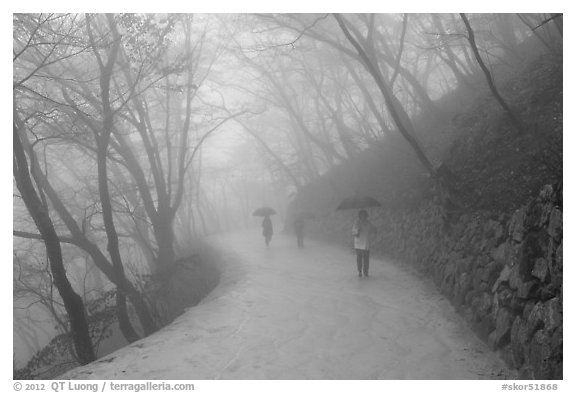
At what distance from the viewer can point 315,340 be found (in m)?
5.90

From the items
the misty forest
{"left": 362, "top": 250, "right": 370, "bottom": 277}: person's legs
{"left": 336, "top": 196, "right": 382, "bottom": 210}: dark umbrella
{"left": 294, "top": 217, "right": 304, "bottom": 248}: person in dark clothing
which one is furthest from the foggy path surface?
{"left": 294, "top": 217, "right": 304, "bottom": 248}: person in dark clothing

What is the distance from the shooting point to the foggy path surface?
4891mm

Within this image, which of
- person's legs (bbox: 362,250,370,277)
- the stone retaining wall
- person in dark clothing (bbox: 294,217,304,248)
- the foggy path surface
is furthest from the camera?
person in dark clothing (bbox: 294,217,304,248)

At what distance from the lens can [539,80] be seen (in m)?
10.0

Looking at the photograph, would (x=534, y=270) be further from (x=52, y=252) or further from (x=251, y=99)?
(x=251, y=99)

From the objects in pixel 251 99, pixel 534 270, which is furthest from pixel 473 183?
pixel 251 99

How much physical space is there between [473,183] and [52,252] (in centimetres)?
869

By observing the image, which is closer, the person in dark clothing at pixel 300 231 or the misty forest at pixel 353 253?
the misty forest at pixel 353 253

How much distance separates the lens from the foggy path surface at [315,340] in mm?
4891

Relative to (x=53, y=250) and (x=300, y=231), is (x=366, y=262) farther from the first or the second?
(x=300, y=231)

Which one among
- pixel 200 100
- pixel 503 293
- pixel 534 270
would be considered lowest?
pixel 503 293

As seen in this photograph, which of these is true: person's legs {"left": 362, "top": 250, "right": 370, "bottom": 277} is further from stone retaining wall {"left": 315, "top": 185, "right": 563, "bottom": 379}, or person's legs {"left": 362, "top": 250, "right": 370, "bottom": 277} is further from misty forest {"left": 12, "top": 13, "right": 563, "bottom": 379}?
stone retaining wall {"left": 315, "top": 185, "right": 563, "bottom": 379}

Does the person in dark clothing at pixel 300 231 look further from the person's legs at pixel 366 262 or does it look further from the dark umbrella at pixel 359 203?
the person's legs at pixel 366 262

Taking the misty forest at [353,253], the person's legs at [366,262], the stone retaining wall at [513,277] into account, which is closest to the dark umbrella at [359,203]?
the misty forest at [353,253]
